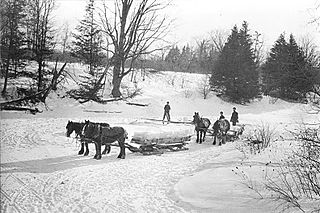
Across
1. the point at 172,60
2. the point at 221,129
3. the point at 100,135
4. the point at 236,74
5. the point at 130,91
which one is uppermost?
the point at 172,60

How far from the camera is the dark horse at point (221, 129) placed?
1894cm

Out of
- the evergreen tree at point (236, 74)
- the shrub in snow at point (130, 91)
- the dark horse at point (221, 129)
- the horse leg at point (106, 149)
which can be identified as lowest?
the horse leg at point (106, 149)

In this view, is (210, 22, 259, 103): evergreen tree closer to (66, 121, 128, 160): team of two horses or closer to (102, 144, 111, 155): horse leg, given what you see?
(102, 144, 111, 155): horse leg

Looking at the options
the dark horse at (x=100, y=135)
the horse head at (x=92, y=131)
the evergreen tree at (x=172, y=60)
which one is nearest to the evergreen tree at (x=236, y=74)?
the evergreen tree at (x=172, y=60)

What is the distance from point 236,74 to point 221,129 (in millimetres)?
26237

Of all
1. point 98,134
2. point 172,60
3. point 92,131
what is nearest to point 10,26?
point 92,131

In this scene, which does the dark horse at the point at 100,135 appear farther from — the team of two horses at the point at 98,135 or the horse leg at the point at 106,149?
the horse leg at the point at 106,149

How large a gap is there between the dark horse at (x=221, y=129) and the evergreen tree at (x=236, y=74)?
2482cm

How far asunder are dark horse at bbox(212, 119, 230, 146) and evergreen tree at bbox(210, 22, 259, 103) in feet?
81.4

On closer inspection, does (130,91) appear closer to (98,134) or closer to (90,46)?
(90,46)

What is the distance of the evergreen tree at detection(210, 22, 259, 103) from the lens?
43625 mm

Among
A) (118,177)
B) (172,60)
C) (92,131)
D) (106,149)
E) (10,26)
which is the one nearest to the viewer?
(118,177)

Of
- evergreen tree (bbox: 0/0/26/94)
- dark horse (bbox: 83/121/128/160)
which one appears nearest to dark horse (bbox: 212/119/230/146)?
dark horse (bbox: 83/121/128/160)

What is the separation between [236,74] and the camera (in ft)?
144
